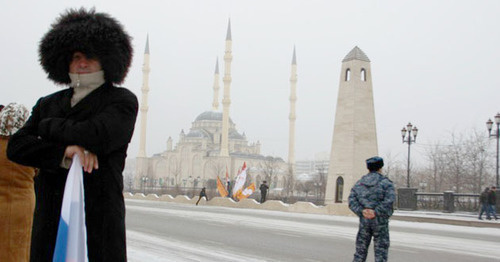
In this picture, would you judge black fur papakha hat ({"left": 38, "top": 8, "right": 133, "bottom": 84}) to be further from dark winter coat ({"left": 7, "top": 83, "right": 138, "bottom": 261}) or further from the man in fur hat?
dark winter coat ({"left": 7, "top": 83, "right": 138, "bottom": 261})

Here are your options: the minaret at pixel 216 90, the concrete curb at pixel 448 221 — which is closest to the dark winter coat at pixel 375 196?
the concrete curb at pixel 448 221

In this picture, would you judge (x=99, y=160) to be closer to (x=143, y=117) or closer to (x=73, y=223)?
(x=73, y=223)

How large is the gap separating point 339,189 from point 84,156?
30656mm

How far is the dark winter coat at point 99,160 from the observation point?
10.3ft

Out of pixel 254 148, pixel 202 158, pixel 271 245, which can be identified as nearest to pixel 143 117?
pixel 202 158

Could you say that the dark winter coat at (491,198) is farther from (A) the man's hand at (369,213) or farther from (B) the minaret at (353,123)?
(A) the man's hand at (369,213)

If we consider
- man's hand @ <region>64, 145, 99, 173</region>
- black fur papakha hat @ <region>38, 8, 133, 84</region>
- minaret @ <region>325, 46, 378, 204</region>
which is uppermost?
minaret @ <region>325, 46, 378, 204</region>

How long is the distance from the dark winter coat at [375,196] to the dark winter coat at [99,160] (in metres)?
5.18

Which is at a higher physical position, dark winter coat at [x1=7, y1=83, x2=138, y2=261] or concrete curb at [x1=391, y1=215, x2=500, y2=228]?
dark winter coat at [x1=7, y1=83, x2=138, y2=261]

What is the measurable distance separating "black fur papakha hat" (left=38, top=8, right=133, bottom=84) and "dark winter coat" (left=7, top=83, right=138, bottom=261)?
0.62 ft

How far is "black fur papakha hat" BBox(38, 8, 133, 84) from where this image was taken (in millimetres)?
3363

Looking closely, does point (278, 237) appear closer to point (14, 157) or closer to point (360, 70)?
point (14, 157)

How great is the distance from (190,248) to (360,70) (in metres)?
22.2

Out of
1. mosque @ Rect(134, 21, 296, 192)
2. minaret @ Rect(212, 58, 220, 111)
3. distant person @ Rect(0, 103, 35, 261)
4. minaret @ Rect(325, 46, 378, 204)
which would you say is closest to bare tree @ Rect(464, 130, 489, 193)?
minaret @ Rect(325, 46, 378, 204)
